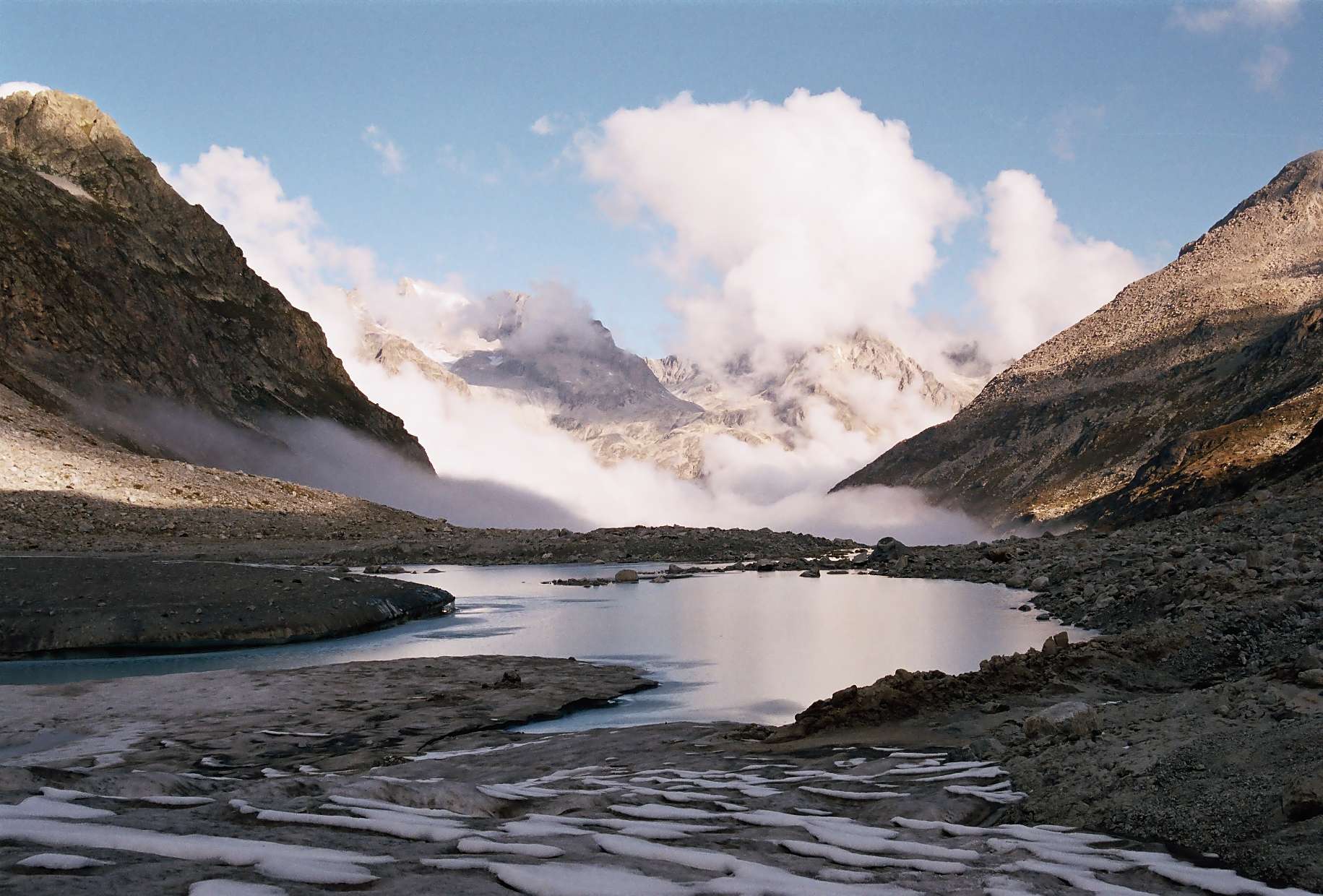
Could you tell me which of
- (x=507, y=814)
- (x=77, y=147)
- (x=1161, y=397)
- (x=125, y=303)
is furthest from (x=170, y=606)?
(x=1161, y=397)

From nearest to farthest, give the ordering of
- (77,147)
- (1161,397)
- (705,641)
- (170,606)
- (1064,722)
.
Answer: (1064,722) < (170,606) < (705,641) < (77,147) < (1161,397)

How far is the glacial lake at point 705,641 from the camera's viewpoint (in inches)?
748

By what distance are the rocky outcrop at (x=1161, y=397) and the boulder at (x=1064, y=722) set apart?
6565 centimetres

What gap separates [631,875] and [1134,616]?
72.5 ft

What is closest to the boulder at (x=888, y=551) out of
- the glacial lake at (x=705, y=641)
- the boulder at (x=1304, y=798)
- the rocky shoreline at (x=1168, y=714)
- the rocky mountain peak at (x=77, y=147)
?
the glacial lake at (x=705, y=641)

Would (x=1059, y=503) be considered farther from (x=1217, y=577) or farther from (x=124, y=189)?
(x=124, y=189)

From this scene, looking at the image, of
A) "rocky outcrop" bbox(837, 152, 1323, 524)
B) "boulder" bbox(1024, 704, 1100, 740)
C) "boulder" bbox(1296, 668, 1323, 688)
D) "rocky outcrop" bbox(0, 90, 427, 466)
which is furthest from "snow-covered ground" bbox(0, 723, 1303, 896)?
"rocky outcrop" bbox(0, 90, 427, 466)

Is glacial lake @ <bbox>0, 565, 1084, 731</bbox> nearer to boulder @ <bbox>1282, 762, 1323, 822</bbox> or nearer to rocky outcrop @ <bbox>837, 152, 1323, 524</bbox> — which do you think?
boulder @ <bbox>1282, 762, 1323, 822</bbox>

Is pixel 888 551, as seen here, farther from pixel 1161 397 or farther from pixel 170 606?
pixel 1161 397

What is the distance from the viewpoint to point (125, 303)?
11875 cm

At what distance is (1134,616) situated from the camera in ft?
77.0

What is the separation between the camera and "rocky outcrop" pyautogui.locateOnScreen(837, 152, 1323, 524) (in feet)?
284

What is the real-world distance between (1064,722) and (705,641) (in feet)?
58.9

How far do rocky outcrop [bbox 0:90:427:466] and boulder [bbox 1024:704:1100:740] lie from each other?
9625 cm
